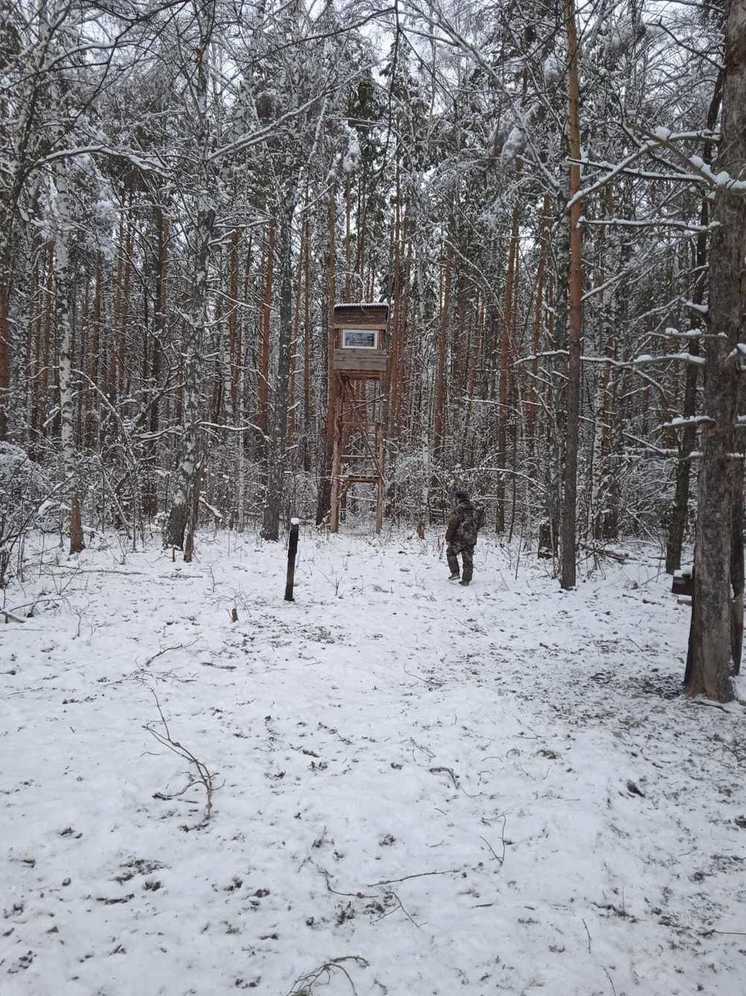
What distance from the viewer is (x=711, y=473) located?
432 centimetres

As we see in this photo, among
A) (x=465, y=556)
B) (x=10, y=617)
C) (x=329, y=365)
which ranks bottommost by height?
(x=10, y=617)

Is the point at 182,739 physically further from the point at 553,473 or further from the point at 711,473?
the point at 553,473

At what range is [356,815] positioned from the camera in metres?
2.90

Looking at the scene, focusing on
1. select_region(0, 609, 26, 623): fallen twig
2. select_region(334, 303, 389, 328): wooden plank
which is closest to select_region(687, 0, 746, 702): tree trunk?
select_region(0, 609, 26, 623): fallen twig

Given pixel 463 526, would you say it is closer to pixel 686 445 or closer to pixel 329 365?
pixel 686 445

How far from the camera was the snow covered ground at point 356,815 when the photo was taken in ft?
6.63

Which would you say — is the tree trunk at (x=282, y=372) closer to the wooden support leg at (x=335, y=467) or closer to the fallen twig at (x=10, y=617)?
the wooden support leg at (x=335, y=467)

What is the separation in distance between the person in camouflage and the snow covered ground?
2755 millimetres

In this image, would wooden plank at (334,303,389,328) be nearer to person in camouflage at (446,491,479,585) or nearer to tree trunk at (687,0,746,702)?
person in camouflage at (446,491,479,585)

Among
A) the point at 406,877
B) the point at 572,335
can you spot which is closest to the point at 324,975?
the point at 406,877

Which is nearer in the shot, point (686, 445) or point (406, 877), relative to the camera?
point (406, 877)

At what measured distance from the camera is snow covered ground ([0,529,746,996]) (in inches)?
79.6

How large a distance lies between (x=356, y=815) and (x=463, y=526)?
619 centimetres

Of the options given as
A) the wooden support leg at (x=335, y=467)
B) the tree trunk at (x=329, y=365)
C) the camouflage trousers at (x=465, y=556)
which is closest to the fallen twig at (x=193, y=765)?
the camouflage trousers at (x=465, y=556)
